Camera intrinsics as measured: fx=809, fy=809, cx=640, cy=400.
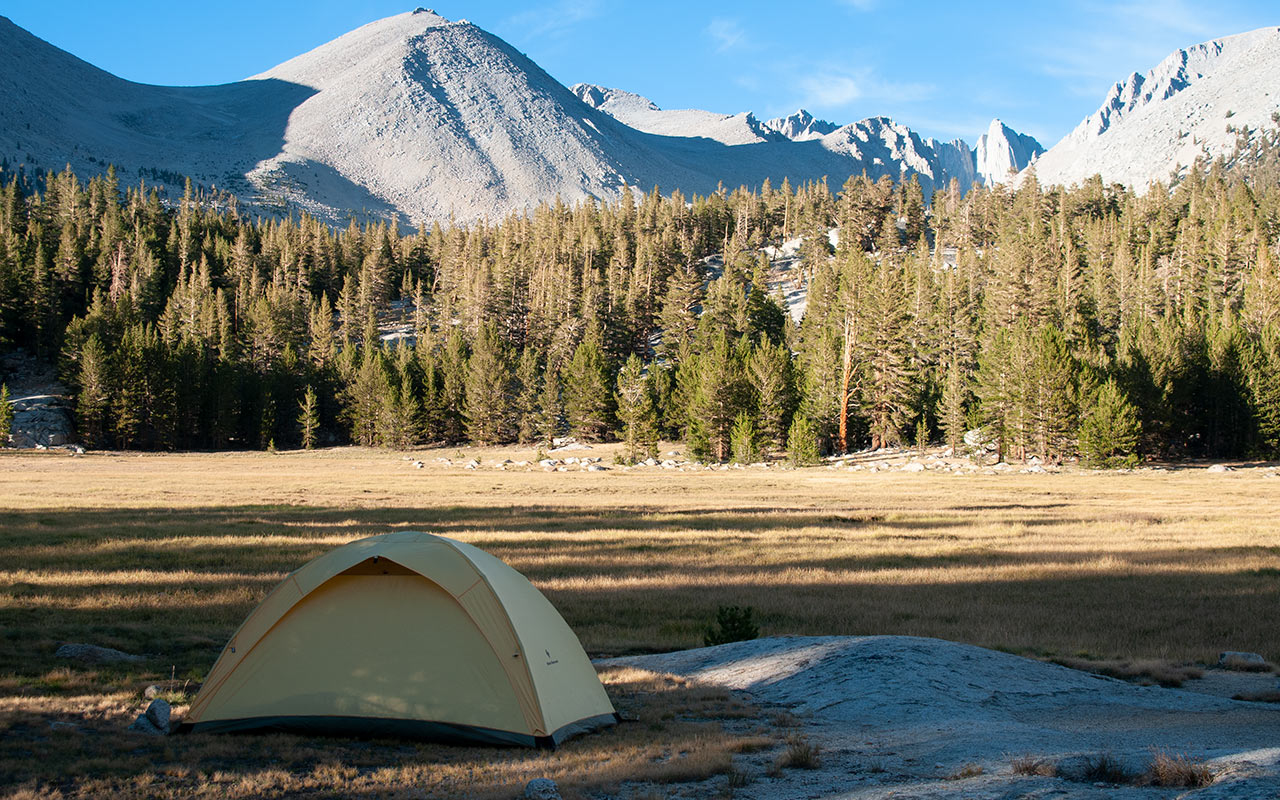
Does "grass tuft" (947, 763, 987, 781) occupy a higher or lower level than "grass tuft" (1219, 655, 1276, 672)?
higher

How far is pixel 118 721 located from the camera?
9.09 meters

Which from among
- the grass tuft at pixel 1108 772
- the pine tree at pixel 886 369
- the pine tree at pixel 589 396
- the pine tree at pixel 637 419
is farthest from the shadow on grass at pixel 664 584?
the pine tree at pixel 589 396

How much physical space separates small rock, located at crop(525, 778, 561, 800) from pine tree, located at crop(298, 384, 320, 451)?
8885 cm

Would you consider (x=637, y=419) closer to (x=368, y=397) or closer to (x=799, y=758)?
(x=368, y=397)

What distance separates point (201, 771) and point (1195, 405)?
85244 mm

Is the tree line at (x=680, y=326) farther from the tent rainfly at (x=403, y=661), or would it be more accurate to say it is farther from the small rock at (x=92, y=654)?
the tent rainfly at (x=403, y=661)

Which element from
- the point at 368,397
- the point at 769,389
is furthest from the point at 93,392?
the point at 769,389

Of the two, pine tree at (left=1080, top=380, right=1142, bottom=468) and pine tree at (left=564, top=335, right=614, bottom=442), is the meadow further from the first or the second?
pine tree at (left=564, top=335, right=614, bottom=442)

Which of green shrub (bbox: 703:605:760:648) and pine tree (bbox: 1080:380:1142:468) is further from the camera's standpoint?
pine tree (bbox: 1080:380:1142:468)

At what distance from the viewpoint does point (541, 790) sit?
265 inches

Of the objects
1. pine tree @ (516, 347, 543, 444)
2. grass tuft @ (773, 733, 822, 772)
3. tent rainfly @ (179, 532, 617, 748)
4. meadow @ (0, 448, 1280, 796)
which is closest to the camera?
grass tuft @ (773, 733, 822, 772)

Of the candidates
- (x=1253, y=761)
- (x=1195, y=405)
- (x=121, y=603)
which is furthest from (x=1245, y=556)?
(x=1195, y=405)

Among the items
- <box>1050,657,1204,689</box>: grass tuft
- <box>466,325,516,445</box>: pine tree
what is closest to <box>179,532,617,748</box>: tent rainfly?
<box>1050,657,1204,689</box>: grass tuft

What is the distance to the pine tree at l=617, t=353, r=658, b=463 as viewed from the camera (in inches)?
Result: 3002
